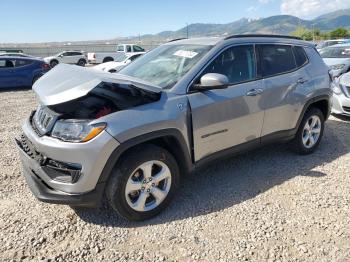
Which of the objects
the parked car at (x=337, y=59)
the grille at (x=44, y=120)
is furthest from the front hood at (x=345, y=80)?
the grille at (x=44, y=120)

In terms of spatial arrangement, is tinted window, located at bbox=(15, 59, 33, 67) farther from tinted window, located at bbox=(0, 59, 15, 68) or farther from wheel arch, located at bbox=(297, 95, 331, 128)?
wheel arch, located at bbox=(297, 95, 331, 128)

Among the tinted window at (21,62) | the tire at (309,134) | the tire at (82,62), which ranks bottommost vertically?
the tire at (82,62)

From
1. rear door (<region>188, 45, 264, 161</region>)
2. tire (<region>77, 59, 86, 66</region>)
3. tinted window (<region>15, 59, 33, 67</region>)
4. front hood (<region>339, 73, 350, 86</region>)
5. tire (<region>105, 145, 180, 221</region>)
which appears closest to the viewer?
tire (<region>105, 145, 180, 221</region>)

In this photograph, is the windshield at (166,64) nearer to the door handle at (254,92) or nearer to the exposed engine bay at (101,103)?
the exposed engine bay at (101,103)

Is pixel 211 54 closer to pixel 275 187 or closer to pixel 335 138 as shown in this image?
pixel 275 187

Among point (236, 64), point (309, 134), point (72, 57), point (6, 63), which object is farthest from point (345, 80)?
point (72, 57)

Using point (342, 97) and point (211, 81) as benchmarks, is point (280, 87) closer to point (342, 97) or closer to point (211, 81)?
point (211, 81)

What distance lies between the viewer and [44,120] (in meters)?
3.02

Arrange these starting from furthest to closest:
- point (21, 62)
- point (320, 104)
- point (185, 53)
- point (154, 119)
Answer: point (21, 62) → point (320, 104) → point (185, 53) → point (154, 119)

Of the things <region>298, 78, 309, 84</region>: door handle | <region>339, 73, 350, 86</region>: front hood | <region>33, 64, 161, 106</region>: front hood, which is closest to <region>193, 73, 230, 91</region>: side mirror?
<region>33, 64, 161, 106</region>: front hood

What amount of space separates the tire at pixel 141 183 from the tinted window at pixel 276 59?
6.06ft

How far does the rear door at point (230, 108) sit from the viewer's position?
10.9 feet

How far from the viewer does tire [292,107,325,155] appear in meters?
4.67

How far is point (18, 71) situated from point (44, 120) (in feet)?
36.6
